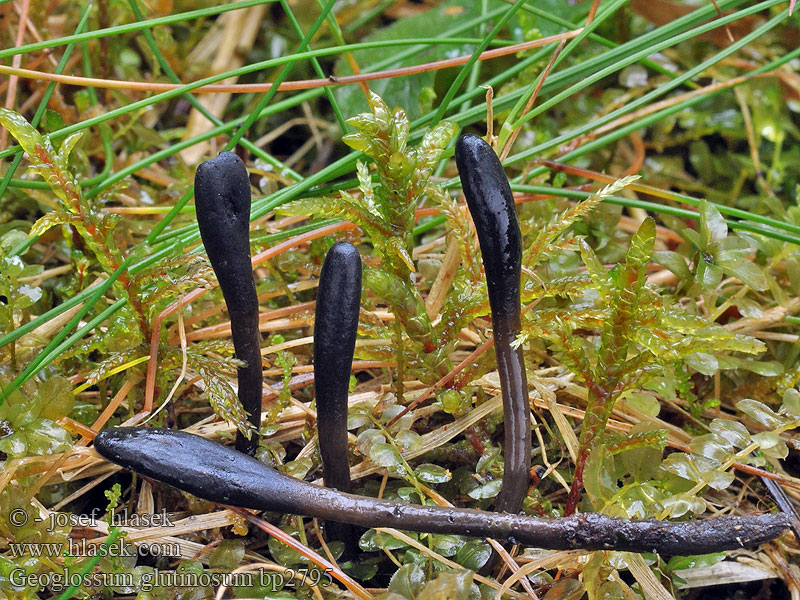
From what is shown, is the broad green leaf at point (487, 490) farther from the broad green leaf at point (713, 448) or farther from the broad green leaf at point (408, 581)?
the broad green leaf at point (713, 448)

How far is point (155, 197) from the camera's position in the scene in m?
1.65

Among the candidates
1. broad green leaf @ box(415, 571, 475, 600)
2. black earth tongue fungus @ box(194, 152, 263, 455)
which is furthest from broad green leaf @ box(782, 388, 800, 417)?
black earth tongue fungus @ box(194, 152, 263, 455)

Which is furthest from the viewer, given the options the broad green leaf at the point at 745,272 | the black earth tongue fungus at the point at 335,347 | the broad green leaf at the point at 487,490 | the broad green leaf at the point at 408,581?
the broad green leaf at the point at 745,272

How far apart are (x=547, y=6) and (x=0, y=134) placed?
139cm

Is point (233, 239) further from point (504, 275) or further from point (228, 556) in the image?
point (228, 556)

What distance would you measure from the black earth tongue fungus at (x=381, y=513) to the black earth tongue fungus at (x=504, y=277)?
0.33 feet

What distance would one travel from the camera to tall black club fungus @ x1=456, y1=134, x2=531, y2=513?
0.93 meters

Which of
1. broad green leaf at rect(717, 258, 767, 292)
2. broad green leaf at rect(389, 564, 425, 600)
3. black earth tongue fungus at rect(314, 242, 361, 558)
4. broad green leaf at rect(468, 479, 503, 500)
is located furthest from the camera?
broad green leaf at rect(717, 258, 767, 292)

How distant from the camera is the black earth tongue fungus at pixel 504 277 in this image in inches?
36.4

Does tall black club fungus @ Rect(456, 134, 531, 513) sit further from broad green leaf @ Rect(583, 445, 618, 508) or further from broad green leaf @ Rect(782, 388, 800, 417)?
broad green leaf @ Rect(782, 388, 800, 417)

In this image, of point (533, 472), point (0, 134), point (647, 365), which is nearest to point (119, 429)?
point (533, 472)

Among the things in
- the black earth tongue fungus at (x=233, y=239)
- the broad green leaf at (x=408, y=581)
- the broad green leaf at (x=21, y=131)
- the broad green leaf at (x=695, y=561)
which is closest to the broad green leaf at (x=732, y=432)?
the broad green leaf at (x=695, y=561)

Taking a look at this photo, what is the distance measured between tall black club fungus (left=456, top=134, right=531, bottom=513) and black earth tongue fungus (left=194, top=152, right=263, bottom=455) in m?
0.29

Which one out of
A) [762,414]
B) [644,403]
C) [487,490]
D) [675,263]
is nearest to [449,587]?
[487,490]
